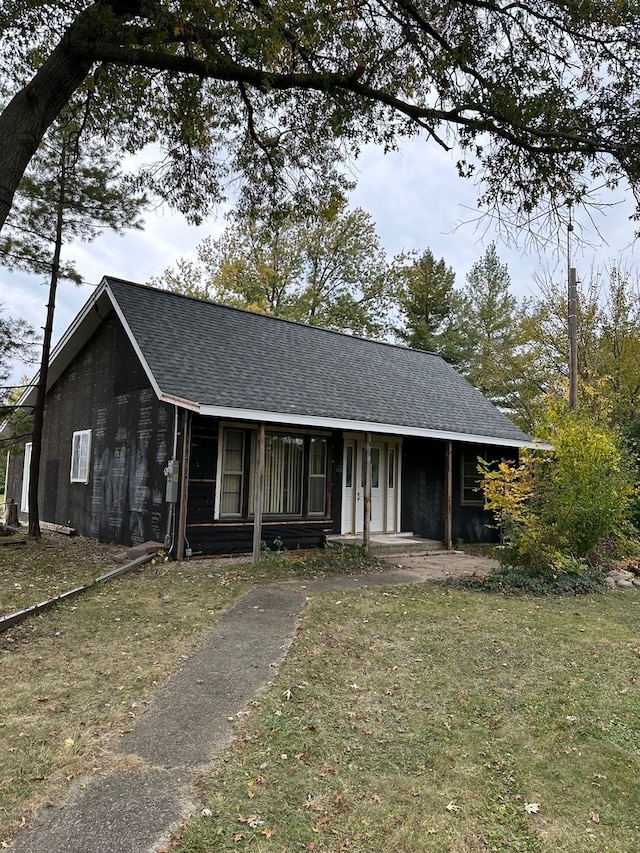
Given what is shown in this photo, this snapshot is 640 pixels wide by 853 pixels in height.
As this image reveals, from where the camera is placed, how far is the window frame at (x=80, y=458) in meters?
12.8

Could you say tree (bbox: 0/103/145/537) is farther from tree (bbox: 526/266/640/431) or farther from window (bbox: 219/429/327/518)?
tree (bbox: 526/266/640/431)

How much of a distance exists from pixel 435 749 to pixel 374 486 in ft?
31.7

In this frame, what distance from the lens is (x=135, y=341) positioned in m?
10.4

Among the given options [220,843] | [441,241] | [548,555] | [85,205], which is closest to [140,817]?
[220,843]

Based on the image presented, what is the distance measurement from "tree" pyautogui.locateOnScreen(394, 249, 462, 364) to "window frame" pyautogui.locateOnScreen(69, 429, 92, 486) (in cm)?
2167

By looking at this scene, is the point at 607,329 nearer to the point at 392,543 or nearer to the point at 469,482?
the point at 469,482

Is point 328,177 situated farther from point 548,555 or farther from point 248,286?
point 248,286

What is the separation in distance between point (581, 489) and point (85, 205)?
11117 millimetres

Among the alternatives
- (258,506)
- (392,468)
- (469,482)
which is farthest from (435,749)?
(469,482)

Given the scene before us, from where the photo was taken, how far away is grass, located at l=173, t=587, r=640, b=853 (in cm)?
272

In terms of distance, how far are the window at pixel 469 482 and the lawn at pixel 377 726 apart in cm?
760

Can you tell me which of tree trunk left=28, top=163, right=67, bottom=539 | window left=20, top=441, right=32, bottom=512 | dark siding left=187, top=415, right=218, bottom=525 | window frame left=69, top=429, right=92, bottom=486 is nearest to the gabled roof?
tree trunk left=28, top=163, right=67, bottom=539

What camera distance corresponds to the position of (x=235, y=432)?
10.7 meters

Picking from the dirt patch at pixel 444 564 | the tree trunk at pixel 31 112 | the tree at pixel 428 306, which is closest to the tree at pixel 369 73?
the tree trunk at pixel 31 112
